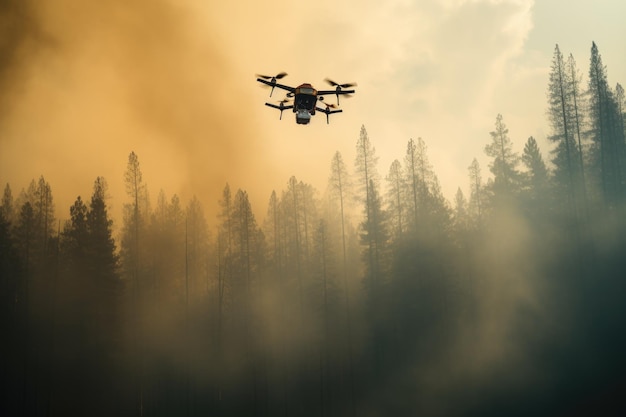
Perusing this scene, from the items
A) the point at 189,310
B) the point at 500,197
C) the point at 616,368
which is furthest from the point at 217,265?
the point at 616,368

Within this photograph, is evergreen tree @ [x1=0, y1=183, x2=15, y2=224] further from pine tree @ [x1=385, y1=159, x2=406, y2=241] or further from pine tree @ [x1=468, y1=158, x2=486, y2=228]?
pine tree @ [x1=468, y1=158, x2=486, y2=228]

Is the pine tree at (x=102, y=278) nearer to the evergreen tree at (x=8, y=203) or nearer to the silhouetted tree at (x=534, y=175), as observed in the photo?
the evergreen tree at (x=8, y=203)

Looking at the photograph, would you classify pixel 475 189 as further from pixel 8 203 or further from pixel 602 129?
pixel 8 203

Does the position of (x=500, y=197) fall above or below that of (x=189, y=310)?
above

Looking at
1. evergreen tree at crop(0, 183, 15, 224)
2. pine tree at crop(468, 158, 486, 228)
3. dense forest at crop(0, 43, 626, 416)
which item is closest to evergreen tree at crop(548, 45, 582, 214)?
dense forest at crop(0, 43, 626, 416)

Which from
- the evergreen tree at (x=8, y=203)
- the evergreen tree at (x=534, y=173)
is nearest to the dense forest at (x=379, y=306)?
the evergreen tree at (x=534, y=173)

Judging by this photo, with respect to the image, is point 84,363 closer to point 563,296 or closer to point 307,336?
point 307,336

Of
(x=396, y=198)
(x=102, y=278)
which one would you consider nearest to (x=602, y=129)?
(x=396, y=198)

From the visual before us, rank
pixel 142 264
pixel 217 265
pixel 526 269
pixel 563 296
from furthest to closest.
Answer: pixel 217 265
pixel 142 264
pixel 526 269
pixel 563 296

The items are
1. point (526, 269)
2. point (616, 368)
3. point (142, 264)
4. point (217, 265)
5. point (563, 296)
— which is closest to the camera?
point (616, 368)

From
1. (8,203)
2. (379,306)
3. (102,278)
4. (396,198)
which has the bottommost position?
(379,306)
